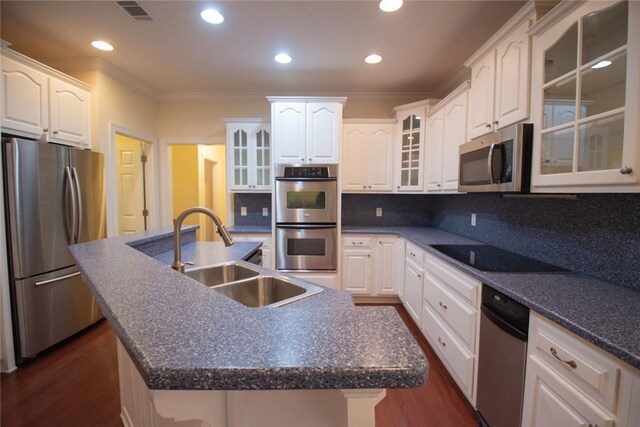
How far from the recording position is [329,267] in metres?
3.14

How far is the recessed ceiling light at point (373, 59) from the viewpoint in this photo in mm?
2612

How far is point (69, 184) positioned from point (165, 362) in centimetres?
270

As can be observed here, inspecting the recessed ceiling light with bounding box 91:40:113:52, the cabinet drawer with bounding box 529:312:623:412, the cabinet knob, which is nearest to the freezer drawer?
the recessed ceiling light with bounding box 91:40:113:52

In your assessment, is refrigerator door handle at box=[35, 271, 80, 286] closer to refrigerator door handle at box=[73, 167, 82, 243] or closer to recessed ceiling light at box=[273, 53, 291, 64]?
refrigerator door handle at box=[73, 167, 82, 243]

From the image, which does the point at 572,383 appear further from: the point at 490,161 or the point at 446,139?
the point at 446,139

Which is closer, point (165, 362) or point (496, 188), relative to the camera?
point (165, 362)

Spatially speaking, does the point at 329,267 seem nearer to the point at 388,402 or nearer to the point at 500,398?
the point at 388,402

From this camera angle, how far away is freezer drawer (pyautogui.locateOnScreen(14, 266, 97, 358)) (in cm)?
209

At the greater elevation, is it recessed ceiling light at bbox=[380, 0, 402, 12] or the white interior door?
recessed ceiling light at bbox=[380, 0, 402, 12]

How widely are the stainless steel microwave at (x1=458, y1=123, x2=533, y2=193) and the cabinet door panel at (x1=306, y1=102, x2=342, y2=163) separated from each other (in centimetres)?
144

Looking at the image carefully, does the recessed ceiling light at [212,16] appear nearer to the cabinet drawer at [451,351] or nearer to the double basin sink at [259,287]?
the double basin sink at [259,287]

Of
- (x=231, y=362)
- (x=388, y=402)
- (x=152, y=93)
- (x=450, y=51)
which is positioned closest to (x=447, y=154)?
(x=450, y=51)

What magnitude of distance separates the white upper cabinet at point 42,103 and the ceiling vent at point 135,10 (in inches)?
35.0

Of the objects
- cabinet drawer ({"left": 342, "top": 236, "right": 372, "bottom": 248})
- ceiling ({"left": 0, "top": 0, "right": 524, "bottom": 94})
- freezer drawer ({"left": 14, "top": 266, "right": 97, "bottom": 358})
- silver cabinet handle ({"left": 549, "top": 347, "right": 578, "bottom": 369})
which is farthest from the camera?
cabinet drawer ({"left": 342, "top": 236, "right": 372, "bottom": 248})
